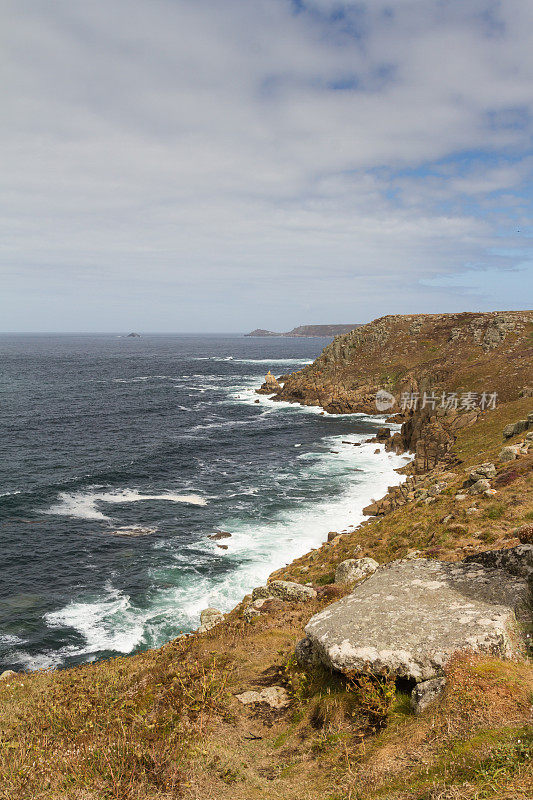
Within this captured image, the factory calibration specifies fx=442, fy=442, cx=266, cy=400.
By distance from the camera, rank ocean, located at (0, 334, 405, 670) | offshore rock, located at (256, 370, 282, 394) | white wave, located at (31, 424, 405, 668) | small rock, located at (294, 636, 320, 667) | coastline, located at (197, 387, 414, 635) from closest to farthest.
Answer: small rock, located at (294, 636, 320, 667) < white wave, located at (31, 424, 405, 668) < ocean, located at (0, 334, 405, 670) < coastline, located at (197, 387, 414, 635) < offshore rock, located at (256, 370, 282, 394)

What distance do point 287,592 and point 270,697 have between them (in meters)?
7.16

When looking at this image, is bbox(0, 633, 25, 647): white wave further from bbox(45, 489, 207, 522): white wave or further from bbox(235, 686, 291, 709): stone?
bbox(235, 686, 291, 709): stone

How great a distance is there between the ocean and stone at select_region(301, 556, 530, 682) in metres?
18.2

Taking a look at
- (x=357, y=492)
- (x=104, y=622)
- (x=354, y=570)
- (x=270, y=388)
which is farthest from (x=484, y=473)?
(x=270, y=388)

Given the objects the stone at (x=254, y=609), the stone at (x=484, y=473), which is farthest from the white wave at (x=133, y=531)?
the stone at (x=484, y=473)

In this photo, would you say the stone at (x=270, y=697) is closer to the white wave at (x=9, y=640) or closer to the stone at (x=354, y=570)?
the stone at (x=354, y=570)

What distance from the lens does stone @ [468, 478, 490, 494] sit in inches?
891

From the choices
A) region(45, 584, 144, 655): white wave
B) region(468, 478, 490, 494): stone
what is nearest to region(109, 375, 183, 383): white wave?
region(45, 584, 144, 655): white wave

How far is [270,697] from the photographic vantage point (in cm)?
999

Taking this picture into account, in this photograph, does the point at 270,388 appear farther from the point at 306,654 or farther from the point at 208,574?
the point at 306,654

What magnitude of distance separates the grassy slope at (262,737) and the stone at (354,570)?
17.1 feet

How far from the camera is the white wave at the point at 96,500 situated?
42625 millimetres

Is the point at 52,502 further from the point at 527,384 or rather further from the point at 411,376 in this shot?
the point at 411,376

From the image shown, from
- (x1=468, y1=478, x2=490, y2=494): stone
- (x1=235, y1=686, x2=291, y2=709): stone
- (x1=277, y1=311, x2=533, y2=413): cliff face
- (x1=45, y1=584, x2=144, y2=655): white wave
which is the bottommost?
(x1=45, y1=584, x2=144, y2=655): white wave
